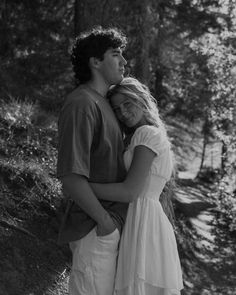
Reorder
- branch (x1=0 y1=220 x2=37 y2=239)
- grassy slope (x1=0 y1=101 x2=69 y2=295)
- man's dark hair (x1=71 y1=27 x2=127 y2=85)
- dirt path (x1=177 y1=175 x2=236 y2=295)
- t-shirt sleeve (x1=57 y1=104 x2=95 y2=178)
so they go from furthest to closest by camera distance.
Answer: dirt path (x1=177 y1=175 x2=236 y2=295) < branch (x1=0 y1=220 x2=37 y2=239) < grassy slope (x1=0 y1=101 x2=69 y2=295) < man's dark hair (x1=71 y1=27 x2=127 y2=85) < t-shirt sleeve (x1=57 y1=104 x2=95 y2=178)

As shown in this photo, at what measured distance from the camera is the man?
9.55ft

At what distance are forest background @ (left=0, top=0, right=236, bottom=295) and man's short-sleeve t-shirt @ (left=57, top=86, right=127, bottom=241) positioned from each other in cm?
224

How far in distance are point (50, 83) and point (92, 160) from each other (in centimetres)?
853

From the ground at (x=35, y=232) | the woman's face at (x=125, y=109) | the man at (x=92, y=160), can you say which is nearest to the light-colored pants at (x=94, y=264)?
the man at (x=92, y=160)

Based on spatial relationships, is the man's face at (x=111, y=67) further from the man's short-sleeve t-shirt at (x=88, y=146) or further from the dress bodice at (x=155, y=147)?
the dress bodice at (x=155, y=147)

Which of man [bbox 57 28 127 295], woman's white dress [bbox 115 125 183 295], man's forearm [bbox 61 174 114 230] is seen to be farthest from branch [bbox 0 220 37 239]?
man's forearm [bbox 61 174 114 230]

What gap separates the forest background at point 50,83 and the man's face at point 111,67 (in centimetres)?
260

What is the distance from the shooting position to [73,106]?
9.64 ft

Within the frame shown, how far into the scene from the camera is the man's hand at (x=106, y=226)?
298 centimetres

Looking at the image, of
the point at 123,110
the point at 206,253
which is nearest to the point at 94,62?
the point at 123,110

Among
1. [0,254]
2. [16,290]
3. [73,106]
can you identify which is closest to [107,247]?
[73,106]

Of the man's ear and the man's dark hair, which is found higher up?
the man's dark hair

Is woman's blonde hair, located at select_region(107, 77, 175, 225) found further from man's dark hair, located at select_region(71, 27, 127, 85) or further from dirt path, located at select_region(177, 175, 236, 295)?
dirt path, located at select_region(177, 175, 236, 295)

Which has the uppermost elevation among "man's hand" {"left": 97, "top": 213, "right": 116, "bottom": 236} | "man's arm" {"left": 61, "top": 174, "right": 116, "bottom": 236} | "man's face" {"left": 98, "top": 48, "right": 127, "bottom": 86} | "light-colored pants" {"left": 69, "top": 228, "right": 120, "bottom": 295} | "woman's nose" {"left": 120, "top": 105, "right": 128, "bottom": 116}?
"man's face" {"left": 98, "top": 48, "right": 127, "bottom": 86}
